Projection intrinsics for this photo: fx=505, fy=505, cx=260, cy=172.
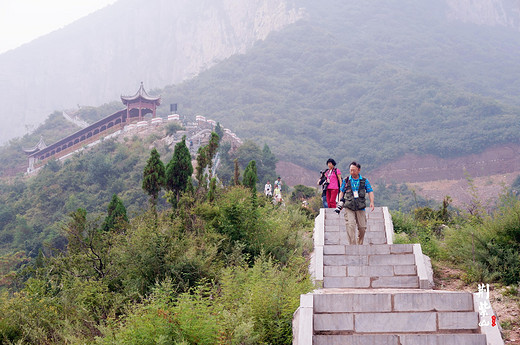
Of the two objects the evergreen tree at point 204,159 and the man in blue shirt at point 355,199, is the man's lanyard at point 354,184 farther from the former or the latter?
the evergreen tree at point 204,159

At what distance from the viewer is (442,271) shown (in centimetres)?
759

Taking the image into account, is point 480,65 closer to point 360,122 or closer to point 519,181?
point 360,122

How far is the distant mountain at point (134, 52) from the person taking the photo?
4562 inches

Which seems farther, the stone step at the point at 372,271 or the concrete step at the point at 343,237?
the concrete step at the point at 343,237

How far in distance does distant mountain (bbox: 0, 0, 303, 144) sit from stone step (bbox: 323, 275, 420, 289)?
112257 mm

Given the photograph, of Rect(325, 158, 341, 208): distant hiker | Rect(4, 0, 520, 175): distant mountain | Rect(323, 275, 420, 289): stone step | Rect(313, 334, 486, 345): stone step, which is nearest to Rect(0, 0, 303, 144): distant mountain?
Rect(4, 0, 520, 175): distant mountain

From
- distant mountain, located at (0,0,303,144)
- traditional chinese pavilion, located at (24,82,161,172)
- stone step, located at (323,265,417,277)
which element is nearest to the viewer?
stone step, located at (323,265,417,277)

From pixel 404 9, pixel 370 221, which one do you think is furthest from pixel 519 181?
pixel 404 9

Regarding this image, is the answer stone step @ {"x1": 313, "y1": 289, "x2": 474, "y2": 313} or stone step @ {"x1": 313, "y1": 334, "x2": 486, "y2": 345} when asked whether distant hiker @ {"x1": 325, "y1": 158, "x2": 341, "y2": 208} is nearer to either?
stone step @ {"x1": 313, "y1": 289, "x2": 474, "y2": 313}

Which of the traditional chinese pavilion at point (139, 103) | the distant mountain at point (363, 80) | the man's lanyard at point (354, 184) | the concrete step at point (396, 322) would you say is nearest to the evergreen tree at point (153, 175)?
the man's lanyard at point (354, 184)

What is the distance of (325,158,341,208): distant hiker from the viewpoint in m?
9.75

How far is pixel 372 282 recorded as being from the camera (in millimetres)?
6668

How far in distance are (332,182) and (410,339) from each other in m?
5.59

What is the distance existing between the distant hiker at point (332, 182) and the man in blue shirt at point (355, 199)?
1.87 m
